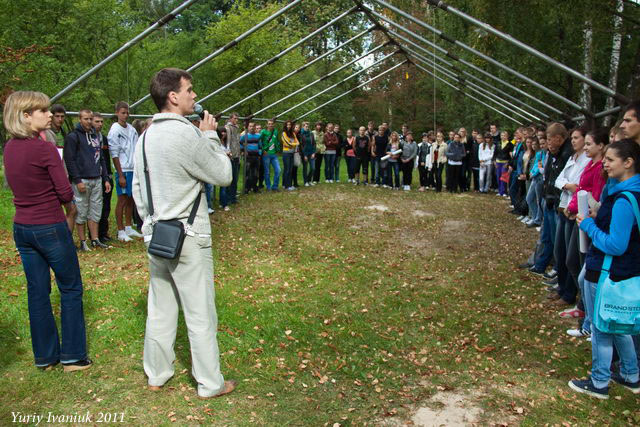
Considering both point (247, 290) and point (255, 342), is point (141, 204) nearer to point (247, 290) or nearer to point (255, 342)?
point (255, 342)

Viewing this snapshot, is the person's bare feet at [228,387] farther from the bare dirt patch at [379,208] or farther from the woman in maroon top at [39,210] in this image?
the bare dirt patch at [379,208]

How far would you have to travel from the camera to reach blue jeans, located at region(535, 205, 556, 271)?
6.68m

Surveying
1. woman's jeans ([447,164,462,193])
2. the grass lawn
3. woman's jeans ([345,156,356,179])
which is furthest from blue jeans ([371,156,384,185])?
the grass lawn

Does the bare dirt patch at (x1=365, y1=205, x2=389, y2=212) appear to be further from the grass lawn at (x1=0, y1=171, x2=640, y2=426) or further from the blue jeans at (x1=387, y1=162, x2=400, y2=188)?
the blue jeans at (x1=387, y1=162, x2=400, y2=188)

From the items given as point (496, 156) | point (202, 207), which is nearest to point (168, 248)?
point (202, 207)

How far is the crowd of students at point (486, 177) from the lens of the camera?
150 inches

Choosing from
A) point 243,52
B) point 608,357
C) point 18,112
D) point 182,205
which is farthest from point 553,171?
point 243,52

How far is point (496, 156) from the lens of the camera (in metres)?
15.0

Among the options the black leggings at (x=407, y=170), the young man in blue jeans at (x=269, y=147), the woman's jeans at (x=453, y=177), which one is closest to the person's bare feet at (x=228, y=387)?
the young man in blue jeans at (x=269, y=147)

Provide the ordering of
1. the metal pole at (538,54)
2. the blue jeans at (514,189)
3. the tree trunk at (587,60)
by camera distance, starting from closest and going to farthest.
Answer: the metal pole at (538,54) < the blue jeans at (514,189) < the tree trunk at (587,60)

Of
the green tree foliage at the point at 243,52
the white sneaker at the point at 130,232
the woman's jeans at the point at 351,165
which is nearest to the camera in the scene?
the white sneaker at the point at 130,232

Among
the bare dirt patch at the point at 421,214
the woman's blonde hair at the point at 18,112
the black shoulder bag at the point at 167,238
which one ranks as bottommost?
the bare dirt patch at the point at 421,214

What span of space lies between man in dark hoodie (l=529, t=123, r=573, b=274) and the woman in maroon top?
5328 mm

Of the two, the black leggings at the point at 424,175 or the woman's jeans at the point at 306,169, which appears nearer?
the black leggings at the point at 424,175
